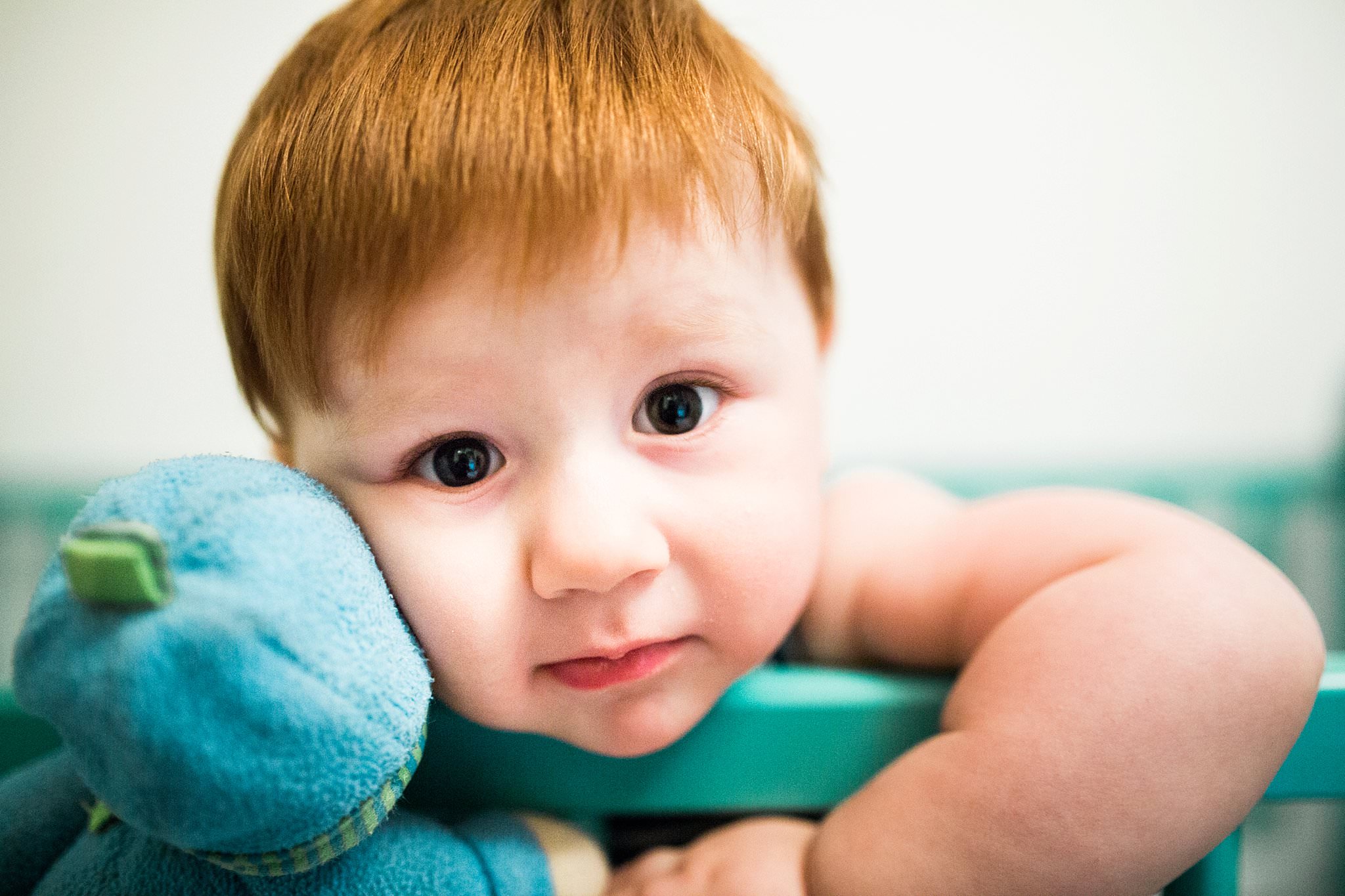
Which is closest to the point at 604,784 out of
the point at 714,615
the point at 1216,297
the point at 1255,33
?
the point at 714,615

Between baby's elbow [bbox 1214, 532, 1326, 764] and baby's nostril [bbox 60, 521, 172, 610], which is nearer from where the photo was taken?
baby's nostril [bbox 60, 521, 172, 610]

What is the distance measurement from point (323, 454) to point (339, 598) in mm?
126

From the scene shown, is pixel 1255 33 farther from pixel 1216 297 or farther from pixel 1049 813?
pixel 1049 813

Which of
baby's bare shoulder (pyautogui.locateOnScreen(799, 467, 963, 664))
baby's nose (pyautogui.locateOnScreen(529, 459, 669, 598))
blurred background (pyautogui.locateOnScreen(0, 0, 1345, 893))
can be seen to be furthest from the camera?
blurred background (pyautogui.locateOnScreen(0, 0, 1345, 893))

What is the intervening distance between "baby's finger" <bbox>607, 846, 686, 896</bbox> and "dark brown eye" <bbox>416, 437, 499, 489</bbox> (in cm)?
23

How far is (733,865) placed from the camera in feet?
1.44

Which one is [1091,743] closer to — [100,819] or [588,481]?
[588,481]

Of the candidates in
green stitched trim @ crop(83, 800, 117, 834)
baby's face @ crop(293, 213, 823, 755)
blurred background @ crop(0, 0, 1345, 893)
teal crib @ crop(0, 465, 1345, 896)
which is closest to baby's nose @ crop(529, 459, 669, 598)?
baby's face @ crop(293, 213, 823, 755)

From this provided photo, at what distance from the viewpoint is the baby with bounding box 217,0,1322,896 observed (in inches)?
14.7

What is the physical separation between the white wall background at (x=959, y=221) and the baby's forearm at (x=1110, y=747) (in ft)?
2.77

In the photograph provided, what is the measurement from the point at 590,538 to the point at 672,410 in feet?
0.29

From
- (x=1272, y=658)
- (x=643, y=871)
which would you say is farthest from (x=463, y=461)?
(x=1272, y=658)

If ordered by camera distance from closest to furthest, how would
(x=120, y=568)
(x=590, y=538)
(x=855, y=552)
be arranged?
1. (x=120, y=568)
2. (x=590, y=538)
3. (x=855, y=552)

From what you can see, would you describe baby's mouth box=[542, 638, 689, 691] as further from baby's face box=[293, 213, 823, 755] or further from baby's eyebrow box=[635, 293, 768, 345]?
baby's eyebrow box=[635, 293, 768, 345]
